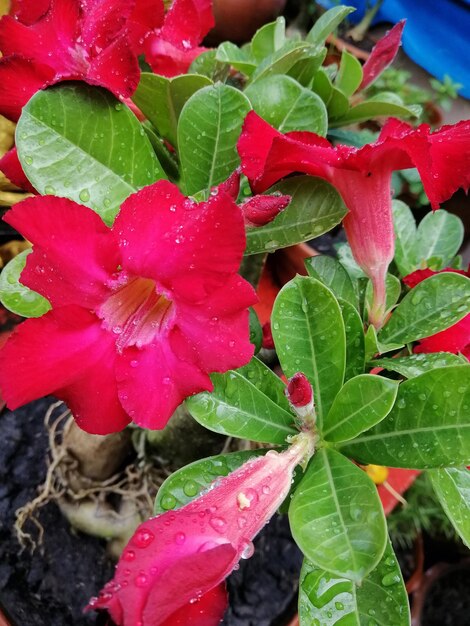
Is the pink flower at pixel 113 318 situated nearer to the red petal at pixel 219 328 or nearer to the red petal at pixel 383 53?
the red petal at pixel 219 328

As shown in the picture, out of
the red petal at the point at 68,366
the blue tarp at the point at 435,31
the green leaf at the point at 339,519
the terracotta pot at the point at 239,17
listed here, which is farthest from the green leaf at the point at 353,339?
the blue tarp at the point at 435,31

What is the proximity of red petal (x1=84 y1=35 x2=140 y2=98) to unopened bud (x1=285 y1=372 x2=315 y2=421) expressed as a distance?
0.30 meters

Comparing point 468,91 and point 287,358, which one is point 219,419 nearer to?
point 287,358

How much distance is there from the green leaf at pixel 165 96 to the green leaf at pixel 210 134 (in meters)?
0.06

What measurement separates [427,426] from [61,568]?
0.73 metres

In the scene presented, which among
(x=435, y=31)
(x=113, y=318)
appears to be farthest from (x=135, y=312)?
(x=435, y=31)

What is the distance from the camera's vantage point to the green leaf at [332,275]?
0.68 metres

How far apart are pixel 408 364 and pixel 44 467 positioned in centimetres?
Result: 74

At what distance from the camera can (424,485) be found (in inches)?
56.6

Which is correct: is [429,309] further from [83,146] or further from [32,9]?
[32,9]

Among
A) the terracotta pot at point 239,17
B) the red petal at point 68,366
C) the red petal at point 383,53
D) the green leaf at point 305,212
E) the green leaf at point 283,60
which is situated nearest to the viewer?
the red petal at point 68,366

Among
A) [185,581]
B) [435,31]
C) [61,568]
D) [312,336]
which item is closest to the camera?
[185,581]

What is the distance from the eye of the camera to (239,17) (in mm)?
1896

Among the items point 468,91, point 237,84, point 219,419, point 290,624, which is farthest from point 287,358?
point 468,91
